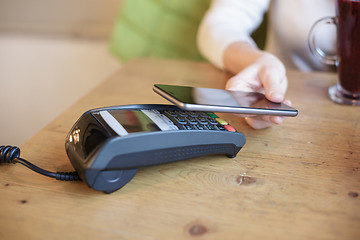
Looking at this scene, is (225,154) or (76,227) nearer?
(76,227)

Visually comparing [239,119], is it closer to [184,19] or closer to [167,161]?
[167,161]

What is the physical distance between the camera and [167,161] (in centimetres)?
37

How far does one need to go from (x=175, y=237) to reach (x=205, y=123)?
14 centimetres

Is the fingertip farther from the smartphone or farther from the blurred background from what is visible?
the blurred background

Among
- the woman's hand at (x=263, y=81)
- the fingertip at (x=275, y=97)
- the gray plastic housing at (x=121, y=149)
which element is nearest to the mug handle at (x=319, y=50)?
the woman's hand at (x=263, y=81)

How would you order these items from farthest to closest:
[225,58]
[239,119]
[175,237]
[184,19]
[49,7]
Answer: [49,7] < [184,19] < [225,58] < [239,119] < [175,237]

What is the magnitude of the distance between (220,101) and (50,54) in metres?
1.07

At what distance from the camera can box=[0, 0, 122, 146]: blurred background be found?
122 cm

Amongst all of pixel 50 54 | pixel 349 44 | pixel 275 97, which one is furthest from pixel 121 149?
pixel 50 54

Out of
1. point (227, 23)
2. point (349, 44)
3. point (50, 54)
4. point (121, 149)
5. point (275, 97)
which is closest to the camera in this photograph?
point (121, 149)

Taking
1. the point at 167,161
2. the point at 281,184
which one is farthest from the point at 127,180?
the point at 281,184

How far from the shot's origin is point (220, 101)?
0.40 m

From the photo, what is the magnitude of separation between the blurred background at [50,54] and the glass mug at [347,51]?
818mm

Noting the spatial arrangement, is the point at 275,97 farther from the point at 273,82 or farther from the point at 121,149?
the point at 121,149
